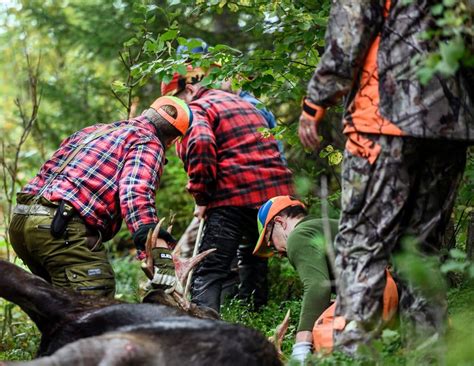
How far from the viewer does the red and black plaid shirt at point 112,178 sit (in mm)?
6281

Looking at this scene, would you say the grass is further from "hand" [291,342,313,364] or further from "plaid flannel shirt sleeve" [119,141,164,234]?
"plaid flannel shirt sleeve" [119,141,164,234]

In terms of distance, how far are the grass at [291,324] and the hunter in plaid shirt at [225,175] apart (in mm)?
420

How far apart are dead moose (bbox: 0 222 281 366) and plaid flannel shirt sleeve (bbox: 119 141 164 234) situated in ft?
2.71

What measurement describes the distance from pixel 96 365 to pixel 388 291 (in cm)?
190

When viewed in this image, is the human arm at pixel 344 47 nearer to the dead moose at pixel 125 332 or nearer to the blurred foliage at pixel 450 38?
the blurred foliage at pixel 450 38

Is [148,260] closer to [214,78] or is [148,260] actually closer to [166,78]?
[166,78]

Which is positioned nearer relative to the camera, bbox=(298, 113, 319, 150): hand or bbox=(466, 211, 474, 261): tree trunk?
bbox=(298, 113, 319, 150): hand

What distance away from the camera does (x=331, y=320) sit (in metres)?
5.32

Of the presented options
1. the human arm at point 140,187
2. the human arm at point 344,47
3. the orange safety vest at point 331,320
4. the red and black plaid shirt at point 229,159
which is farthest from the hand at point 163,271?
the red and black plaid shirt at point 229,159

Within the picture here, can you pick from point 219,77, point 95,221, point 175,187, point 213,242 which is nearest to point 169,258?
point 95,221

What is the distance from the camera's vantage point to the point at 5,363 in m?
4.18

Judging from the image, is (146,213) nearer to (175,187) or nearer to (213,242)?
(213,242)

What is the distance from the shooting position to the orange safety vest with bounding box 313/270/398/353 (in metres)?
4.91

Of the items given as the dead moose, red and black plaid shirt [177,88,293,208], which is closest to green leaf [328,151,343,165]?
red and black plaid shirt [177,88,293,208]
